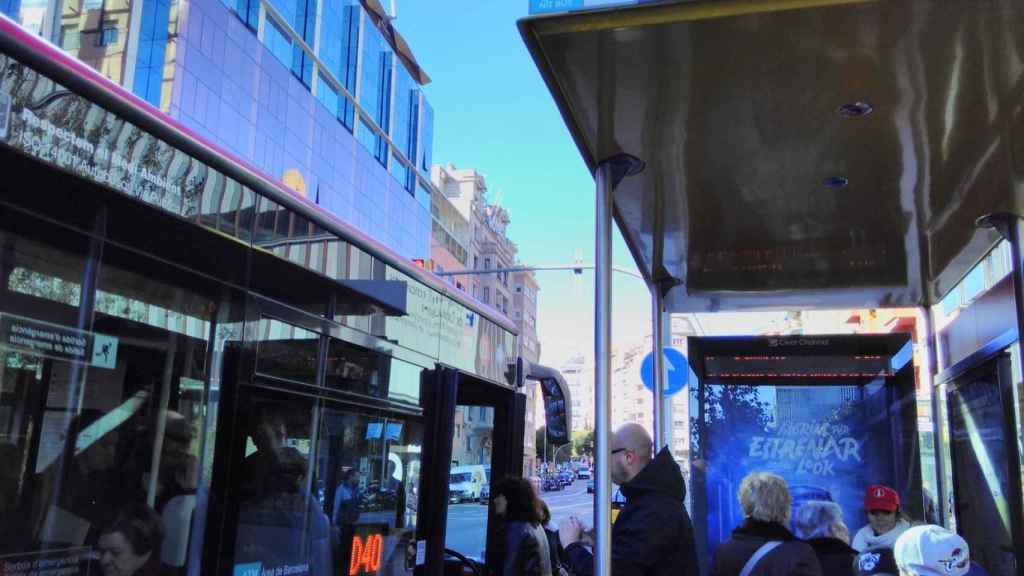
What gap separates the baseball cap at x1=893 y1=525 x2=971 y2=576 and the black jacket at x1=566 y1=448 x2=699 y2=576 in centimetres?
72

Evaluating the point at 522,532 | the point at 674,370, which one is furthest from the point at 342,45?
the point at 522,532

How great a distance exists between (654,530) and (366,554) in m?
1.61

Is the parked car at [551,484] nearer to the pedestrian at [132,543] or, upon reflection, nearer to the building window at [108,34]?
the building window at [108,34]

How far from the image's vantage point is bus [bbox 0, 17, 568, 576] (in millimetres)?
2271

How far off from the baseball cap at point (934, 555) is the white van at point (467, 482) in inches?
126

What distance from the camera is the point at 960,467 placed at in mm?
5734

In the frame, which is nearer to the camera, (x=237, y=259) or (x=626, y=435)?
(x=237, y=259)

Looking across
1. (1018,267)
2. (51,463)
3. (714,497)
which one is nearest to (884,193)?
(1018,267)

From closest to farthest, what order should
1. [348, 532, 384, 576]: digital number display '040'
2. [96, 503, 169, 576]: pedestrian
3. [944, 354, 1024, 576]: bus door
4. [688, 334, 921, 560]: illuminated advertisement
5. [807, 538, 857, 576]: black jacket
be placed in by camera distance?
[96, 503, 169, 576]: pedestrian < [348, 532, 384, 576]: digital number display '040' < [807, 538, 857, 576]: black jacket < [944, 354, 1024, 576]: bus door < [688, 334, 921, 560]: illuminated advertisement

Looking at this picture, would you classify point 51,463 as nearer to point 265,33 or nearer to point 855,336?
point 855,336

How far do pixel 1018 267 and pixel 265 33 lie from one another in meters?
43.9

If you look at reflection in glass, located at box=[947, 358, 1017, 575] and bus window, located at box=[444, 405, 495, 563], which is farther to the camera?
bus window, located at box=[444, 405, 495, 563]

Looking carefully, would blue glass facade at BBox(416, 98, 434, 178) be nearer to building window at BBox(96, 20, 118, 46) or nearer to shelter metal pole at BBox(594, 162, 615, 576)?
building window at BBox(96, 20, 118, 46)

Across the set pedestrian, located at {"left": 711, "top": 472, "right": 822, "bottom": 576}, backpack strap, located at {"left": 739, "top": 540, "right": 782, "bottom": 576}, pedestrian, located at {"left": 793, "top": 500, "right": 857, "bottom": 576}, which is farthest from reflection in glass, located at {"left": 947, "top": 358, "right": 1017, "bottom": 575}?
backpack strap, located at {"left": 739, "top": 540, "right": 782, "bottom": 576}
